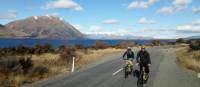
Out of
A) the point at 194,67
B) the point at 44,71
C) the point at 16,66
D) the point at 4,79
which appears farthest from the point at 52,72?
the point at 194,67

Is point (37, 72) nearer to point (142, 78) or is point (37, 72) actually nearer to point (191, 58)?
point (142, 78)

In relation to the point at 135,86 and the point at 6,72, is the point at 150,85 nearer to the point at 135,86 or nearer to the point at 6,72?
the point at 135,86

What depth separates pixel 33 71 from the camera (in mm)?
21875

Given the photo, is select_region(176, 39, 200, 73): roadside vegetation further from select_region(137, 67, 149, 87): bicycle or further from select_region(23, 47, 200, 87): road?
select_region(137, 67, 149, 87): bicycle

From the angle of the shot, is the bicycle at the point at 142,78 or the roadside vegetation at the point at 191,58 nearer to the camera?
the bicycle at the point at 142,78

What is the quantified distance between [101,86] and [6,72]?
692 centimetres

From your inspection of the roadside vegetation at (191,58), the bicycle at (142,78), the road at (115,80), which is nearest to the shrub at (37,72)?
the road at (115,80)

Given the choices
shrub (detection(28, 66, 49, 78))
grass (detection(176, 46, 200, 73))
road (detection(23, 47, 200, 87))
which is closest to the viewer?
road (detection(23, 47, 200, 87))

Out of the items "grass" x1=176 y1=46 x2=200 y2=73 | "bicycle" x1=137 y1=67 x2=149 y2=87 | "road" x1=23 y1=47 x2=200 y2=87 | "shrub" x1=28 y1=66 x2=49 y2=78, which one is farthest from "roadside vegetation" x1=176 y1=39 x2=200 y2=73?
"shrub" x1=28 y1=66 x2=49 y2=78

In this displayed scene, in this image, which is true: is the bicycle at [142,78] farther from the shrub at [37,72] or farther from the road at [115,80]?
the shrub at [37,72]

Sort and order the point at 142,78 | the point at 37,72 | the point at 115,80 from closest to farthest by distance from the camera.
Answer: the point at 142,78
the point at 115,80
the point at 37,72

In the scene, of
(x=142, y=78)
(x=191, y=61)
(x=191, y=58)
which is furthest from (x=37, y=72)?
(x=191, y=58)

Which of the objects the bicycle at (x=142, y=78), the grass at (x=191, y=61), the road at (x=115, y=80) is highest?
the bicycle at (x=142, y=78)

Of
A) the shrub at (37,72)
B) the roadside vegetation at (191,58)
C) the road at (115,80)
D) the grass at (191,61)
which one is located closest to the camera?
the road at (115,80)
